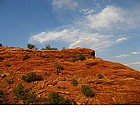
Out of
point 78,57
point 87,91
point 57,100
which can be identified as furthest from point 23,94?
point 78,57

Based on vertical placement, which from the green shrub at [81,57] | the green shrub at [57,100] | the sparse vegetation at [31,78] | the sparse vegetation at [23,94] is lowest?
the green shrub at [57,100]

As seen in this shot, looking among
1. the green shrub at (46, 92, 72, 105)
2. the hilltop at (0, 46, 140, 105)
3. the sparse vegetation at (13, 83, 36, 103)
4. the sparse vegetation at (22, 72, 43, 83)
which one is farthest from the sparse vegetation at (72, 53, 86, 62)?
the green shrub at (46, 92, 72, 105)

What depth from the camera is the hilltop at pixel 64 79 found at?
3.90 metres

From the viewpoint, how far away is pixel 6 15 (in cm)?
387

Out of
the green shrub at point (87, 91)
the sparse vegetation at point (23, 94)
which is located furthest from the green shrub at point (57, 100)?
the green shrub at point (87, 91)

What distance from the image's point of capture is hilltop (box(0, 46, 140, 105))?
3.90 meters

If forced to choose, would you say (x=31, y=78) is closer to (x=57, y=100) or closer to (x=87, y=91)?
(x=87, y=91)

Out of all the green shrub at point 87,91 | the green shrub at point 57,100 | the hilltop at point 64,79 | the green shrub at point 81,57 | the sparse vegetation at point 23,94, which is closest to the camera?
the green shrub at point 57,100

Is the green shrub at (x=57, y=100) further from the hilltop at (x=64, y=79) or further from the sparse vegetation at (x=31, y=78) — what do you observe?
the sparse vegetation at (x=31, y=78)

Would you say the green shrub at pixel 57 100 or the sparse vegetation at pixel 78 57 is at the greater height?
the sparse vegetation at pixel 78 57

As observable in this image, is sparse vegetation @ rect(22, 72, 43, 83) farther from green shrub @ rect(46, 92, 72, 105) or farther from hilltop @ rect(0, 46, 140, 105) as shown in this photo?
green shrub @ rect(46, 92, 72, 105)

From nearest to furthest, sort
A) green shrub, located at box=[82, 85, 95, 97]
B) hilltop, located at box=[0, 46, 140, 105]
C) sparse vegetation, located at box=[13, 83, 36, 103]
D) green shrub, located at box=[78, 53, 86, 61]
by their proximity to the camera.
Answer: sparse vegetation, located at box=[13, 83, 36, 103]
hilltop, located at box=[0, 46, 140, 105]
green shrub, located at box=[82, 85, 95, 97]
green shrub, located at box=[78, 53, 86, 61]
